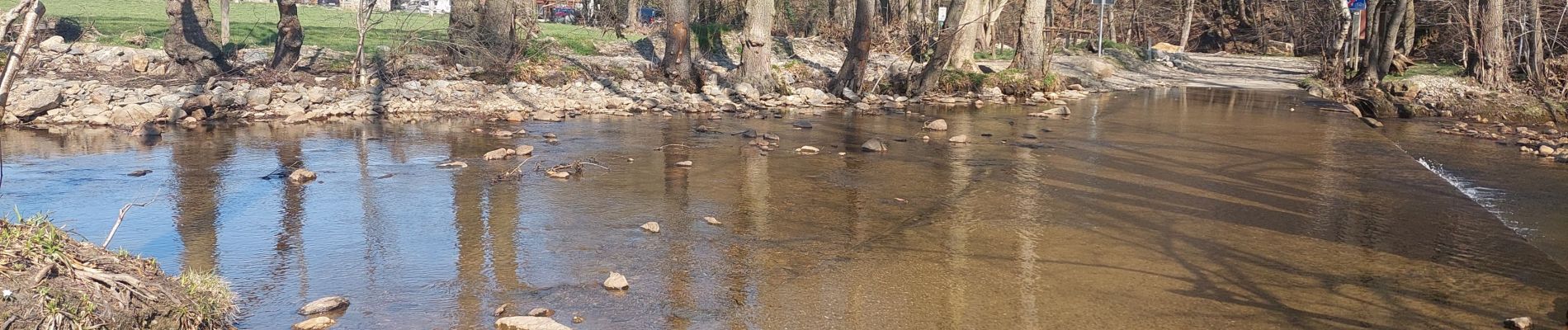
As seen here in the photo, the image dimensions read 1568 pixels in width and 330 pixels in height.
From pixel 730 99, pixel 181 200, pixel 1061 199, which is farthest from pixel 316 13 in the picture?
pixel 1061 199

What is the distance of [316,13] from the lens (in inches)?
1410

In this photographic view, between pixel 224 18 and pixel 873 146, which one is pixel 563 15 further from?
pixel 873 146

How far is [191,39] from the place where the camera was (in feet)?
52.1

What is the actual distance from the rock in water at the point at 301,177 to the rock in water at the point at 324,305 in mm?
4052

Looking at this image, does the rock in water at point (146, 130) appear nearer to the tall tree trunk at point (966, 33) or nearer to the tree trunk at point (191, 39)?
the tree trunk at point (191, 39)

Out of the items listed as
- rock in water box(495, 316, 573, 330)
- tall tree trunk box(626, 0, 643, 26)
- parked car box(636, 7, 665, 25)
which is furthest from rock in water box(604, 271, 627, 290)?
parked car box(636, 7, 665, 25)

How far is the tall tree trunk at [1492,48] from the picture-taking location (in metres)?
17.7

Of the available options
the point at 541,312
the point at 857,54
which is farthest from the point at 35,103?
the point at 857,54

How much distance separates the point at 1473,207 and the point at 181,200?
918 centimetres

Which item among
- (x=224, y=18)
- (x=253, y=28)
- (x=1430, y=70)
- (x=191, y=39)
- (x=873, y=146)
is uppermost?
(x=224, y=18)

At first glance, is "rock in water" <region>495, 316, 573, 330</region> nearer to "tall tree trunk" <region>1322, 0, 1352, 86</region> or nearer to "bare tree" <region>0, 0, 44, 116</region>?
"bare tree" <region>0, 0, 44, 116</region>

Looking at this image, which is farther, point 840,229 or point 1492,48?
point 1492,48

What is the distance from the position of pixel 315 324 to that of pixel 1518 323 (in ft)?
17.3

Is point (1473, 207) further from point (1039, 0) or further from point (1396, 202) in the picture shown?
point (1039, 0)
